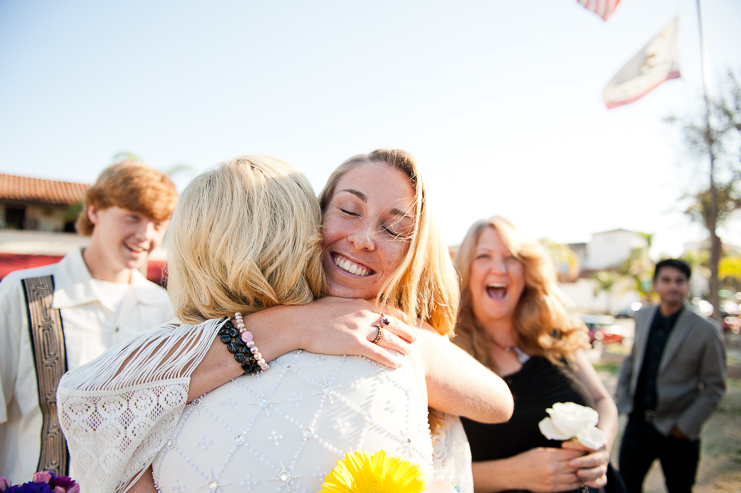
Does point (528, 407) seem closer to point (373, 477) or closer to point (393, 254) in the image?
point (393, 254)

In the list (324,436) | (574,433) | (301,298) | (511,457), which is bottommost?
(511,457)

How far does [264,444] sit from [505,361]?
207 centimetres

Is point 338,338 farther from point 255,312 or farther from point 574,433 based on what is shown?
point 574,433

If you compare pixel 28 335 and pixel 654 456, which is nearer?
pixel 28 335

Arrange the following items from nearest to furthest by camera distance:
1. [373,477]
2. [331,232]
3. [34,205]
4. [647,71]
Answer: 1. [373,477]
2. [331,232]
3. [647,71]
4. [34,205]

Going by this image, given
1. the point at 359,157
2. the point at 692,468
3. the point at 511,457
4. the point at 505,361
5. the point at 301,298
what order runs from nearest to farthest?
the point at 301,298, the point at 359,157, the point at 511,457, the point at 505,361, the point at 692,468

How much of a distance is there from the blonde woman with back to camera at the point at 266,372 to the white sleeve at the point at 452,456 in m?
0.18

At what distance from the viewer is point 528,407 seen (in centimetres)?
252

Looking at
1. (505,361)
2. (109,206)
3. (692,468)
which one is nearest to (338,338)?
(505,361)

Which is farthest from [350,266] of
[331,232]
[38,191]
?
[38,191]

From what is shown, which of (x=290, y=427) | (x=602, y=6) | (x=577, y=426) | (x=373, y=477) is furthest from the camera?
(x=602, y=6)

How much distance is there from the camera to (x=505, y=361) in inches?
111

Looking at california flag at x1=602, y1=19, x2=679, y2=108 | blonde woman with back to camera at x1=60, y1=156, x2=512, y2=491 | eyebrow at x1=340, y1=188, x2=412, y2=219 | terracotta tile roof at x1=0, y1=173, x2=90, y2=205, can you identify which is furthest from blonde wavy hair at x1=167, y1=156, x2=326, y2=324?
terracotta tile roof at x1=0, y1=173, x2=90, y2=205

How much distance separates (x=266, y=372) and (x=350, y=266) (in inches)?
20.3
